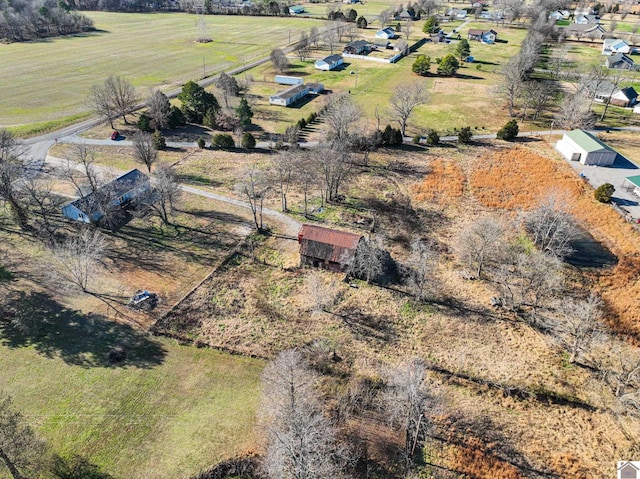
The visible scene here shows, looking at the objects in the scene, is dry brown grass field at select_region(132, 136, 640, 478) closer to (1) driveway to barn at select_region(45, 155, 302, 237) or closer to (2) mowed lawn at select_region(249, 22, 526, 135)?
(1) driveway to barn at select_region(45, 155, 302, 237)

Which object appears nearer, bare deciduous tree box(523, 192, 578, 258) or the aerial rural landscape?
the aerial rural landscape

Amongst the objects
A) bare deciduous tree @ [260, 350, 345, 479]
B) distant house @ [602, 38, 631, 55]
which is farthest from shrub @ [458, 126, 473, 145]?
distant house @ [602, 38, 631, 55]

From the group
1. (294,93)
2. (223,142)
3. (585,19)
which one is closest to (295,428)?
(223,142)

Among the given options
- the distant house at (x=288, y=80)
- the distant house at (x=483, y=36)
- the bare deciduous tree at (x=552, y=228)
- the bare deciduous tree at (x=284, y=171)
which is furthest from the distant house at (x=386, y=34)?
the bare deciduous tree at (x=552, y=228)

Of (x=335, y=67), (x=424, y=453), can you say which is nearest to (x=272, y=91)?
(x=335, y=67)

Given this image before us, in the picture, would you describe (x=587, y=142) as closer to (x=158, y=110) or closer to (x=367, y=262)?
(x=367, y=262)
